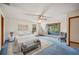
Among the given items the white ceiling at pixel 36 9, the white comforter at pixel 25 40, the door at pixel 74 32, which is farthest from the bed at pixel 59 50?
the white ceiling at pixel 36 9

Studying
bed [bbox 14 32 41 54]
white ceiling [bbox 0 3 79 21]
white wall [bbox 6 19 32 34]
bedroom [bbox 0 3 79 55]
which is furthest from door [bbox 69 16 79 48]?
white wall [bbox 6 19 32 34]

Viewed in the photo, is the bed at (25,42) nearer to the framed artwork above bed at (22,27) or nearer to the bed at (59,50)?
the framed artwork above bed at (22,27)

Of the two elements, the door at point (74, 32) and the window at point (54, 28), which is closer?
the door at point (74, 32)

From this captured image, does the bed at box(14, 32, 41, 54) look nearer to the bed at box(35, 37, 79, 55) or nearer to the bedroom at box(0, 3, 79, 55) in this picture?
the bedroom at box(0, 3, 79, 55)

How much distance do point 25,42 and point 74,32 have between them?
1166 millimetres

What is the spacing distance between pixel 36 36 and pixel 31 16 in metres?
0.50

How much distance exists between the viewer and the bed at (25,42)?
88.4 inches

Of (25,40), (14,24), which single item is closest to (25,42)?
(25,40)

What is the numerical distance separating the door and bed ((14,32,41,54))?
2.56ft

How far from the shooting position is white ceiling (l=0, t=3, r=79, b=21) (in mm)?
2219

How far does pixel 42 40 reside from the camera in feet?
7.80

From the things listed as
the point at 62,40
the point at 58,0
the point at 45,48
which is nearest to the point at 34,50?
the point at 45,48

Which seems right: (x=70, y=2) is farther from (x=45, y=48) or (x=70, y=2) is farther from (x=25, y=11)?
(x=45, y=48)

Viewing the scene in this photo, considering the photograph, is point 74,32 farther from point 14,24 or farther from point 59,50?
point 14,24
